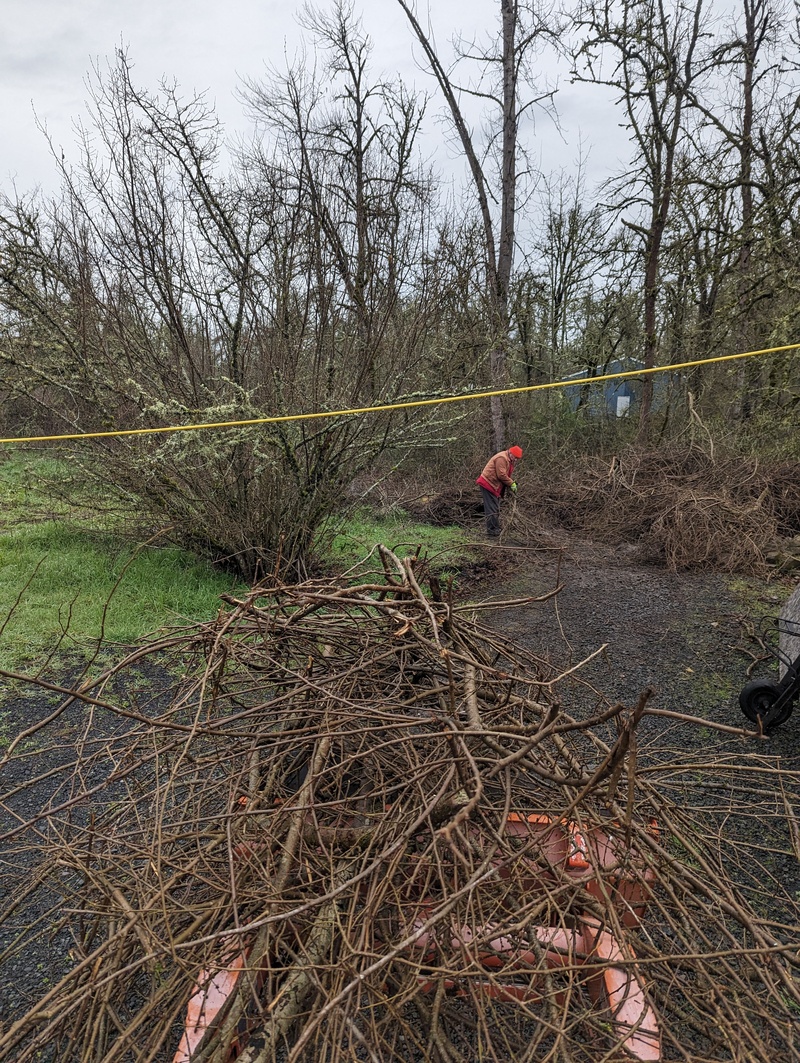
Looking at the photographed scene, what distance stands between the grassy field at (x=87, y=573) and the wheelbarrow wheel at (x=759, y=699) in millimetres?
2160

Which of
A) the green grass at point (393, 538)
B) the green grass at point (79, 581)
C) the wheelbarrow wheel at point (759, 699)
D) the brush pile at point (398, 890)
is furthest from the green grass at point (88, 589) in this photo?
the wheelbarrow wheel at point (759, 699)

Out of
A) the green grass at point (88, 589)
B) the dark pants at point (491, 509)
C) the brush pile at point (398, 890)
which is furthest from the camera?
the dark pants at point (491, 509)

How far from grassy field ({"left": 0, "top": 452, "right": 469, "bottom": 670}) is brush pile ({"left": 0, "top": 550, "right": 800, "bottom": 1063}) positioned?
283 centimetres

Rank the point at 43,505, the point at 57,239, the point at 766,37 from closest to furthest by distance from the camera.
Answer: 1. the point at 57,239
2. the point at 43,505
3. the point at 766,37

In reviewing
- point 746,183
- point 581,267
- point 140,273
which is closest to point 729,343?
point 746,183

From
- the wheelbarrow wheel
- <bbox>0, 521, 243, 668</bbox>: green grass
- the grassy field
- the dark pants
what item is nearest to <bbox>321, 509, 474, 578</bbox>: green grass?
the grassy field

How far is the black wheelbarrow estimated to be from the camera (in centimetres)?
375

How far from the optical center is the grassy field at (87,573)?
5.47 m

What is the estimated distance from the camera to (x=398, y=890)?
1364 mm

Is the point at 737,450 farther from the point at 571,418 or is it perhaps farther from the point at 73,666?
the point at 73,666

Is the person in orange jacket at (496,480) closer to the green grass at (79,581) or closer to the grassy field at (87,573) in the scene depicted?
the grassy field at (87,573)

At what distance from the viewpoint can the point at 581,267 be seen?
16.6 meters

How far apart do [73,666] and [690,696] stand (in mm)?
4700

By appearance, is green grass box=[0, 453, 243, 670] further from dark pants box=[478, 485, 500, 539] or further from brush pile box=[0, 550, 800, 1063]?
dark pants box=[478, 485, 500, 539]
